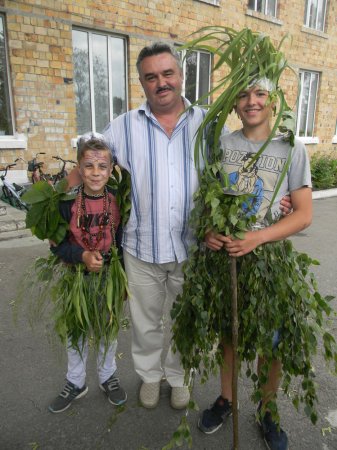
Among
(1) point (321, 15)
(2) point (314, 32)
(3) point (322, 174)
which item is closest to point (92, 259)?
(3) point (322, 174)

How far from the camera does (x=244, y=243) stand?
1670 mm

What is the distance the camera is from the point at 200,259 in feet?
6.17

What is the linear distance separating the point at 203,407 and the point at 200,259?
1.13m

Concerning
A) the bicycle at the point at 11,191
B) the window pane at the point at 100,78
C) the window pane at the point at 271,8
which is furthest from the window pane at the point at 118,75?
the window pane at the point at 271,8

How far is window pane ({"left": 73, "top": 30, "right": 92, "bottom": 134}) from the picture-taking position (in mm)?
7160

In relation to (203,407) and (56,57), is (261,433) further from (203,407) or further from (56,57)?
(56,57)

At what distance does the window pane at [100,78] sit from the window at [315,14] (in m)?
7.23

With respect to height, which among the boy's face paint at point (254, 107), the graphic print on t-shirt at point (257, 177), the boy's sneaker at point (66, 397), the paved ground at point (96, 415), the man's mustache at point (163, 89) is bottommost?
the paved ground at point (96, 415)

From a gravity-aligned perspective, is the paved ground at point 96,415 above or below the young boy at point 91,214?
below

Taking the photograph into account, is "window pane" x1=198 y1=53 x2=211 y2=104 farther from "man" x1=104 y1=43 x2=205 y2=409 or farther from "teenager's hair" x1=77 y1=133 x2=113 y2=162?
"teenager's hair" x1=77 y1=133 x2=113 y2=162

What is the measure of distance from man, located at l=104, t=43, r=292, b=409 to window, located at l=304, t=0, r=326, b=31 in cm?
1148

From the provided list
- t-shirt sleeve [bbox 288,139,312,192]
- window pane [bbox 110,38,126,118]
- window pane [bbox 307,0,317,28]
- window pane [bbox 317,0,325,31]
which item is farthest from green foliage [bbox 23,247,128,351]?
window pane [bbox 317,0,325,31]

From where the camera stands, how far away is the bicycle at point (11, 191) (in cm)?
656

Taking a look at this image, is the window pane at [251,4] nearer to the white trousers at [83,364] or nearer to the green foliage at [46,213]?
the green foliage at [46,213]
